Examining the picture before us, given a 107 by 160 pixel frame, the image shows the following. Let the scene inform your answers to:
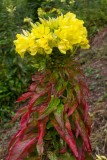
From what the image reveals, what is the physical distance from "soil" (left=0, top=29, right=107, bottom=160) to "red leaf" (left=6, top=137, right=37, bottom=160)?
1475 mm

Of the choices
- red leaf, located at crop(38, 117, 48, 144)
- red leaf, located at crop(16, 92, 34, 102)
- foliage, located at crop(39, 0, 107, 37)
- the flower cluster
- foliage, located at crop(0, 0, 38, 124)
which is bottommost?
red leaf, located at crop(38, 117, 48, 144)

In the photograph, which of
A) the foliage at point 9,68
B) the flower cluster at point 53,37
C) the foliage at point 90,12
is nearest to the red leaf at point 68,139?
the flower cluster at point 53,37

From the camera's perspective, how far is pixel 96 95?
4.65m

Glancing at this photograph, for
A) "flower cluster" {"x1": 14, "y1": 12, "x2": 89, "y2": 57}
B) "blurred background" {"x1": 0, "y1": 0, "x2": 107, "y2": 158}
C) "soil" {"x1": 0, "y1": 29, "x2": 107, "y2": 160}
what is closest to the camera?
"flower cluster" {"x1": 14, "y1": 12, "x2": 89, "y2": 57}

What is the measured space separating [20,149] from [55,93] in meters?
0.35

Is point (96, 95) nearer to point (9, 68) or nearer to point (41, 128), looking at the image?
point (9, 68)

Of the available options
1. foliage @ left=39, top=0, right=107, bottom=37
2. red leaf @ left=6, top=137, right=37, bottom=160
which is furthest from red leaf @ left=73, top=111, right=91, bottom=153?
foliage @ left=39, top=0, right=107, bottom=37

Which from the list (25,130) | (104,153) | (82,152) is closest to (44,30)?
(25,130)

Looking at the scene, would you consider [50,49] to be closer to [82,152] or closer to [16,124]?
[82,152]

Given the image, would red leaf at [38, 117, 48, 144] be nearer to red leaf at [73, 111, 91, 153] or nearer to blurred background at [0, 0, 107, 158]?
red leaf at [73, 111, 91, 153]

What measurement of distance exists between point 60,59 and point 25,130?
0.43 meters

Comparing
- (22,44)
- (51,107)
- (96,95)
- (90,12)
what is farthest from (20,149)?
(90,12)

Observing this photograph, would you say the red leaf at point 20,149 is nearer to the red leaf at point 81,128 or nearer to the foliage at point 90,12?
the red leaf at point 81,128

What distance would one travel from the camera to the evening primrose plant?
1.98 m
